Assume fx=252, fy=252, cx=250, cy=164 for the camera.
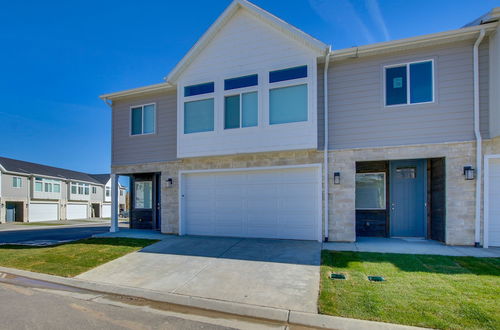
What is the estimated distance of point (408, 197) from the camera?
9125 mm

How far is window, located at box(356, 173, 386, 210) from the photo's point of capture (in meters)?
9.38

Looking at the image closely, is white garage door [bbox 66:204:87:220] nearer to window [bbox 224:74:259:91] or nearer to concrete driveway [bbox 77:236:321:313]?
concrete driveway [bbox 77:236:321:313]

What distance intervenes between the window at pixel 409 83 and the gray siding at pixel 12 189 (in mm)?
32638

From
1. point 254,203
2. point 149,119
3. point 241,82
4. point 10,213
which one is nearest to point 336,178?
point 254,203

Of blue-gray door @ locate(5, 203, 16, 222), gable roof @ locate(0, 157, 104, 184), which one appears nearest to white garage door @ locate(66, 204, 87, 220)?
gable roof @ locate(0, 157, 104, 184)

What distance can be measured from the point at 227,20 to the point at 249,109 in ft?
11.2

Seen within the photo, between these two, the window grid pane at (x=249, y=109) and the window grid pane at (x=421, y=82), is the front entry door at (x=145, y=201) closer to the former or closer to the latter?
the window grid pane at (x=249, y=109)

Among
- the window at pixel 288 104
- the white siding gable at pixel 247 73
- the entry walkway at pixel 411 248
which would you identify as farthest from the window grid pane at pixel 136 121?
the entry walkway at pixel 411 248

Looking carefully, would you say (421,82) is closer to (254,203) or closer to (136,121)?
(254,203)

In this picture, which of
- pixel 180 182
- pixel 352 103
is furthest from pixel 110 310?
pixel 352 103

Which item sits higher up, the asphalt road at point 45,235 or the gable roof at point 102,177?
the gable roof at point 102,177

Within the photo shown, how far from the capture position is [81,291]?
5.12 m

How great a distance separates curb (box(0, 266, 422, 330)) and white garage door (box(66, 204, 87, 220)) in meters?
30.6

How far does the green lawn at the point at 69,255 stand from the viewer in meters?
6.47
